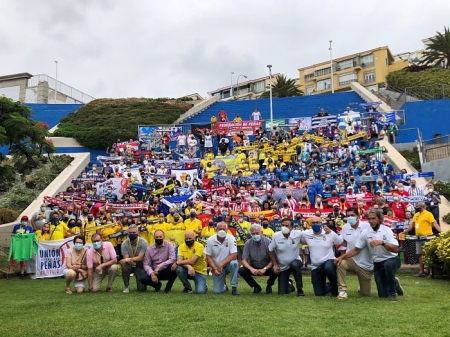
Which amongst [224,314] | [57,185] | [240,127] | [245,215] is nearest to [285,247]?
[224,314]

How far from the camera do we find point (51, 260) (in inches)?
548

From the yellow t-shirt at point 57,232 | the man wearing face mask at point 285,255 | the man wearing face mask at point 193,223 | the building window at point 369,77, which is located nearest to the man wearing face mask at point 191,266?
the man wearing face mask at point 285,255

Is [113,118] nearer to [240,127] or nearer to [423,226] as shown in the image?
[240,127]

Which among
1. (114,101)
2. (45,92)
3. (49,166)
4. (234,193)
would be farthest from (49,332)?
(45,92)

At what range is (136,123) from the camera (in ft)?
123

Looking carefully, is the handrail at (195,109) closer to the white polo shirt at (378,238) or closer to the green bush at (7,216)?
the green bush at (7,216)

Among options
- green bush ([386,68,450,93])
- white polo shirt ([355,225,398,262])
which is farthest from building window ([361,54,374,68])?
white polo shirt ([355,225,398,262])

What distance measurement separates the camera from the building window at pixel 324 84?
83.1 meters

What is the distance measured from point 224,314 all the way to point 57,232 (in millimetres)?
8524

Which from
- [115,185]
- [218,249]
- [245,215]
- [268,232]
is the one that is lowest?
[218,249]

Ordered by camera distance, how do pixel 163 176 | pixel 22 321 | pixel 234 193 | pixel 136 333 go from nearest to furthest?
pixel 136 333 < pixel 22 321 < pixel 234 193 < pixel 163 176

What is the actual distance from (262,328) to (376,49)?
253ft

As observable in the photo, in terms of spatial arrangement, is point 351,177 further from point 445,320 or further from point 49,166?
point 49,166

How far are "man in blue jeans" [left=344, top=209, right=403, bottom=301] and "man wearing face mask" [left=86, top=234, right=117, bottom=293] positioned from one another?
16.4 feet
